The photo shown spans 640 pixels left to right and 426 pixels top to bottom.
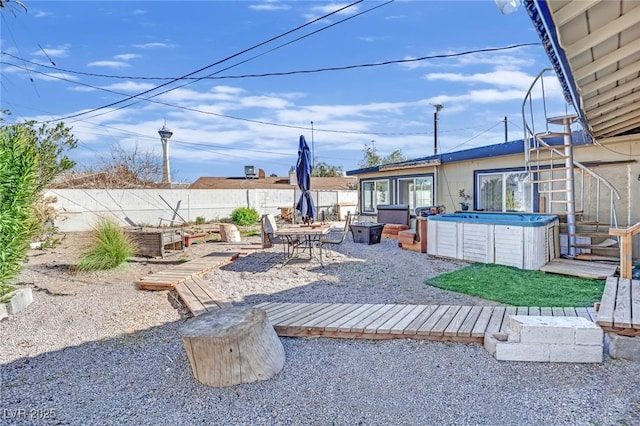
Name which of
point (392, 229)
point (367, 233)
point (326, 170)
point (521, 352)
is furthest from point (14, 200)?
point (326, 170)

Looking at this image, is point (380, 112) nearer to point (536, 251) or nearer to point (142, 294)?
point (536, 251)

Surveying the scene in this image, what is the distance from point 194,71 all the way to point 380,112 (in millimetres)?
12961

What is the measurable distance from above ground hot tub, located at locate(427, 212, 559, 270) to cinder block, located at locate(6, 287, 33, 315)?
661cm

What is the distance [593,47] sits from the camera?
99.6 inches

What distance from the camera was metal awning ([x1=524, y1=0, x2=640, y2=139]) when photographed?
1969 mm

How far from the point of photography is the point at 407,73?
11.3 m

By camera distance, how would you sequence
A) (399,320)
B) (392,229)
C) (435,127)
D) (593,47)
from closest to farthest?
(593,47) < (399,320) < (392,229) < (435,127)

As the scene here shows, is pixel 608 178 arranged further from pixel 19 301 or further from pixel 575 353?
pixel 19 301

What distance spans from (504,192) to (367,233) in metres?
3.38

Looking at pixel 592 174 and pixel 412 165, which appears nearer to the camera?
pixel 592 174

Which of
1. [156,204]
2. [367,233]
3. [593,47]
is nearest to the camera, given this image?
[593,47]

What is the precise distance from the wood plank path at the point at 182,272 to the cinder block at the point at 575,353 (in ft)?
14.6

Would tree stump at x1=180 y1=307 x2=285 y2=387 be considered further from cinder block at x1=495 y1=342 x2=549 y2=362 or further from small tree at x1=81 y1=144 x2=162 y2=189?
small tree at x1=81 y1=144 x2=162 y2=189

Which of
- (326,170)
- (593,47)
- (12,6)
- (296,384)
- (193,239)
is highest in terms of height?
(326,170)
